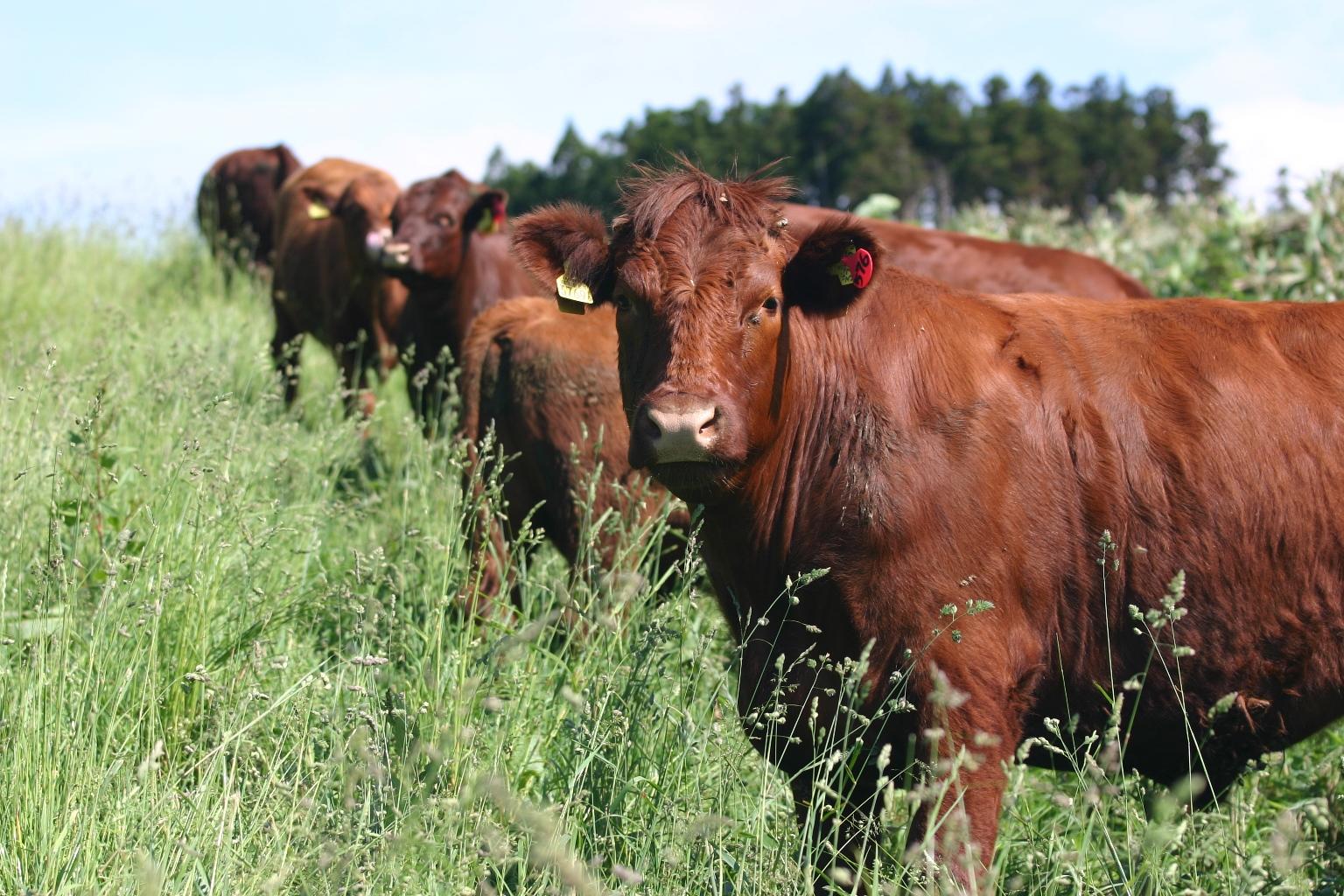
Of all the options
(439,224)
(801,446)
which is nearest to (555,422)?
(801,446)

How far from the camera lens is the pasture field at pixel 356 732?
101 inches

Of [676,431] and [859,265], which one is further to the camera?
[859,265]

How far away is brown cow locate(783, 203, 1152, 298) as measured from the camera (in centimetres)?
804

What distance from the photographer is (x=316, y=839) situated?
8.61ft

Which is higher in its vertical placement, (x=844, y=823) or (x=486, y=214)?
(x=486, y=214)

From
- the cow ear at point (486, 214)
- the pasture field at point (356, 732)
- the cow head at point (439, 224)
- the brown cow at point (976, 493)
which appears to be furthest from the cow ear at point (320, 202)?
the brown cow at point (976, 493)

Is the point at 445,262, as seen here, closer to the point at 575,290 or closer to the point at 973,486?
the point at 575,290

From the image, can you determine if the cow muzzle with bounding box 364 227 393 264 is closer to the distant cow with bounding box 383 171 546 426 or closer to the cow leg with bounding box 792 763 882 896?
the distant cow with bounding box 383 171 546 426

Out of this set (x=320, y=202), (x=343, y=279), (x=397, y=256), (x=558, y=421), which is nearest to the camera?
(x=558, y=421)

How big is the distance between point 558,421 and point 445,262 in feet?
12.0

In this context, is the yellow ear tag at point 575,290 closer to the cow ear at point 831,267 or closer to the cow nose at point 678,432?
the cow ear at point 831,267

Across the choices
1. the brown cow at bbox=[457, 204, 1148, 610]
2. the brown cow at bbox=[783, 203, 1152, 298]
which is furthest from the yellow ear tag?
the brown cow at bbox=[783, 203, 1152, 298]

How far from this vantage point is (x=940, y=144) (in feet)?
116

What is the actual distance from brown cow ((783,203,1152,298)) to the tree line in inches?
915
